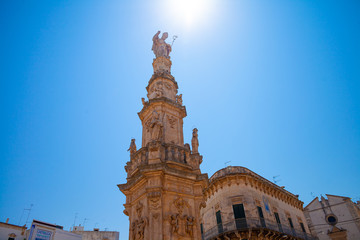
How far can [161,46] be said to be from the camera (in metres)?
15.9

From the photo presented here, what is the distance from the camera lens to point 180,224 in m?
9.23

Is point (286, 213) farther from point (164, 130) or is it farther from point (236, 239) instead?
point (164, 130)

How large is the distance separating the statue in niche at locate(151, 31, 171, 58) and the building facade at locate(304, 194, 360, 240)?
1299 inches

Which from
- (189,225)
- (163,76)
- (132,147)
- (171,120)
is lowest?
(189,225)

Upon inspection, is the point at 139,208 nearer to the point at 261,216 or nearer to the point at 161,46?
the point at 161,46

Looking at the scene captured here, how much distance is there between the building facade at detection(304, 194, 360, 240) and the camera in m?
31.9

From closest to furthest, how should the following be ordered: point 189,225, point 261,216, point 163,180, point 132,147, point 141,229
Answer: point 141,229, point 189,225, point 163,180, point 132,147, point 261,216

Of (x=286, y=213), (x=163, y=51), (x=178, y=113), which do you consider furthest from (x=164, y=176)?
(x=286, y=213)

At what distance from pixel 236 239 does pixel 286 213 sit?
1000 centimetres

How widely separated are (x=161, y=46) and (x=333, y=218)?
112 feet

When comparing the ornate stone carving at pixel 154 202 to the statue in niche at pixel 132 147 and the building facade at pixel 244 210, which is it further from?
the building facade at pixel 244 210

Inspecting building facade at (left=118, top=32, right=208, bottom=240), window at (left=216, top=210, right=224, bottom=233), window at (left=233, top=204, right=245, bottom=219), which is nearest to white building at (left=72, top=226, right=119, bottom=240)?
window at (left=216, top=210, right=224, bottom=233)

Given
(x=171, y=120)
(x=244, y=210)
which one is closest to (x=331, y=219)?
(x=244, y=210)

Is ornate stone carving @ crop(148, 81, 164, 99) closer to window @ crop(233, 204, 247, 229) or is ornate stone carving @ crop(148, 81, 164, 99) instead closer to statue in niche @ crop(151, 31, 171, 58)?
statue in niche @ crop(151, 31, 171, 58)
